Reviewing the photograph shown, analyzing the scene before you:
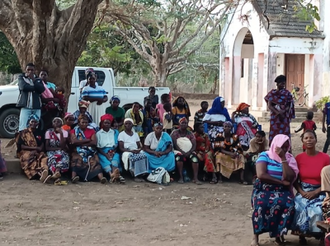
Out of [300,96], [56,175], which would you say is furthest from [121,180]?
[300,96]

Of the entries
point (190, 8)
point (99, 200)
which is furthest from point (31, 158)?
point (190, 8)

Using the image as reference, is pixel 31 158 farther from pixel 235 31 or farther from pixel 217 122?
pixel 235 31

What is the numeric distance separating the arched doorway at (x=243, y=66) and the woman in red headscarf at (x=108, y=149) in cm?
1497

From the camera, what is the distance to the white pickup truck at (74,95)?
1177 cm

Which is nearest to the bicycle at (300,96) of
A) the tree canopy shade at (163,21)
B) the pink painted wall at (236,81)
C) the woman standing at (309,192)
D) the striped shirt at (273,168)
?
the pink painted wall at (236,81)

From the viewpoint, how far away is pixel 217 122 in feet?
30.8

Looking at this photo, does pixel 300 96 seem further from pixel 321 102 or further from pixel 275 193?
pixel 275 193

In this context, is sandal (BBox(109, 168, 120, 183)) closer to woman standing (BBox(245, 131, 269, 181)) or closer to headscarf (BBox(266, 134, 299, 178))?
woman standing (BBox(245, 131, 269, 181))

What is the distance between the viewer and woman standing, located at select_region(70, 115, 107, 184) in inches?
324

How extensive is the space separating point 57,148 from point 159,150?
1737 mm

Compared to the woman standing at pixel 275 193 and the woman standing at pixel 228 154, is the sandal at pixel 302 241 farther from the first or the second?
the woman standing at pixel 228 154

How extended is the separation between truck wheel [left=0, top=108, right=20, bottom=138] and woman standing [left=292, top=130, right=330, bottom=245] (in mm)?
8099

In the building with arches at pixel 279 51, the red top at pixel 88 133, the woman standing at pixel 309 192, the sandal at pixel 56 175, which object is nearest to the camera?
the woman standing at pixel 309 192

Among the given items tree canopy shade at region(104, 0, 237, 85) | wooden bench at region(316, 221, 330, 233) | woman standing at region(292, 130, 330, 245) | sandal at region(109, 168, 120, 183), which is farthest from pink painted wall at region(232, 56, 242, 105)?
wooden bench at region(316, 221, 330, 233)
